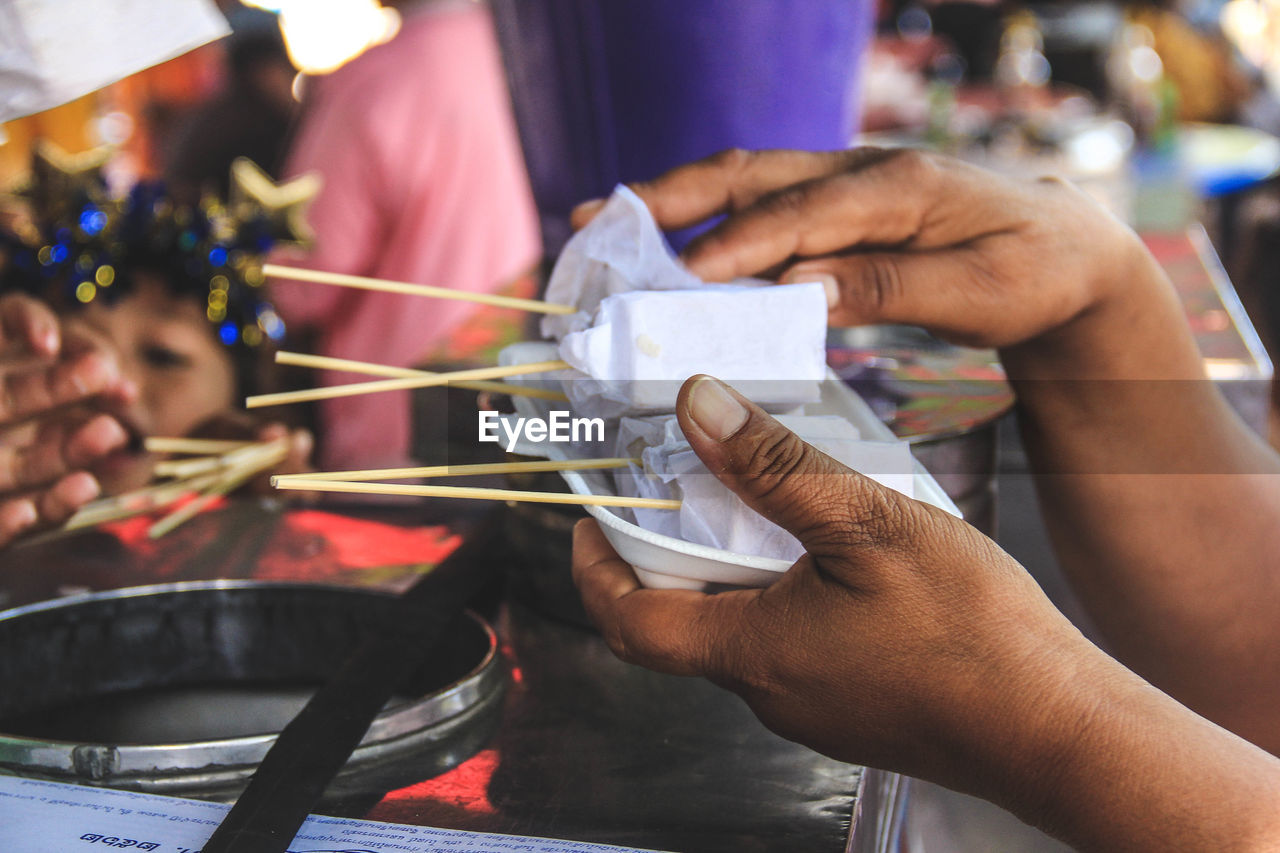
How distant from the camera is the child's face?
6.15 feet

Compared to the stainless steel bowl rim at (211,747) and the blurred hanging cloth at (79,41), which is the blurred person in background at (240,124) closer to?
the blurred hanging cloth at (79,41)

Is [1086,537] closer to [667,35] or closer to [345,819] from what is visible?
[667,35]

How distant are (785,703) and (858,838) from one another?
0.14m

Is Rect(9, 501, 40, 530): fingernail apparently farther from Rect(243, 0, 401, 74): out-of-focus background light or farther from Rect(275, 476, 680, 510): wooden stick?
Rect(243, 0, 401, 74): out-of-focus background light

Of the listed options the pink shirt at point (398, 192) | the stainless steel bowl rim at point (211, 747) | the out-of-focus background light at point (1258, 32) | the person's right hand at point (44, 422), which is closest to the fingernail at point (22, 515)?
the person's right hand at point (44, 422)

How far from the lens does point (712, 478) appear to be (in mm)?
747

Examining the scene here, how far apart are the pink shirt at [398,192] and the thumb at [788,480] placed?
2.05m

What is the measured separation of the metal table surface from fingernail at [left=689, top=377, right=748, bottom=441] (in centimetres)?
31

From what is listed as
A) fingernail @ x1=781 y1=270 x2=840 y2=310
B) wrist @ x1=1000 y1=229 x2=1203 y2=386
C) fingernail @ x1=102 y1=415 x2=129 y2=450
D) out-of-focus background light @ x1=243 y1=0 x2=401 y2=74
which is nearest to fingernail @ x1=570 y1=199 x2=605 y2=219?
fingernail @ x1=781 y1=270 x2=840 y2=310

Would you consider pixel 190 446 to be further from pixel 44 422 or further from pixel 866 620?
pixel 866 620

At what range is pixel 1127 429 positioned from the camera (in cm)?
119

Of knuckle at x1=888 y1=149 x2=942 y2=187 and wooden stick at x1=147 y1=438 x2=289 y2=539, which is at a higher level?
knuckle at x1=888 y1=149 x2=942 y2=187

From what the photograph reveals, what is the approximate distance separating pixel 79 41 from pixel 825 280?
73 cm

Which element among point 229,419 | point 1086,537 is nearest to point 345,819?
point 1086,537
